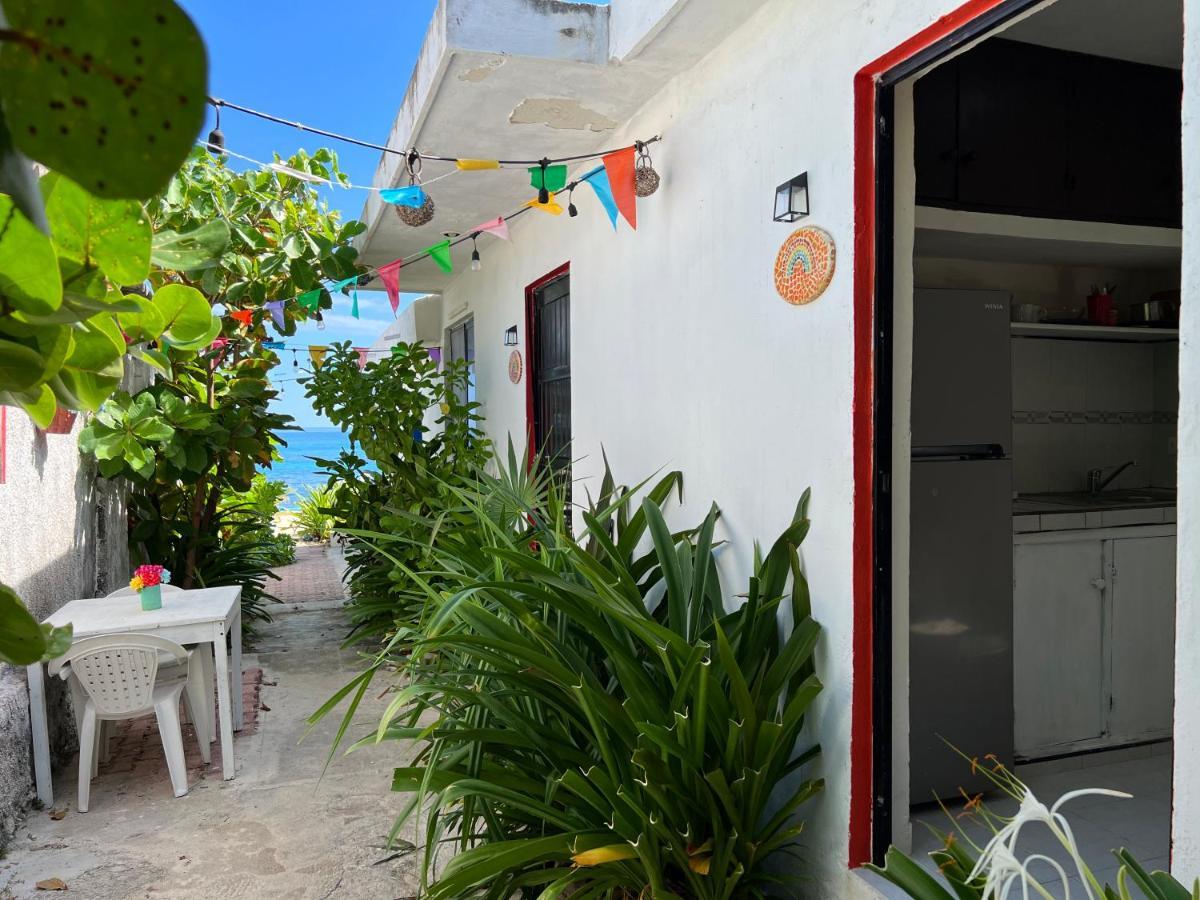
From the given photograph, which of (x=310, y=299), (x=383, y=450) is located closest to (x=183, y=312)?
(x=383, y=450)

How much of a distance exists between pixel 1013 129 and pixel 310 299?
437cm

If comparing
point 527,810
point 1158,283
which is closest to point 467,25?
point 527,810

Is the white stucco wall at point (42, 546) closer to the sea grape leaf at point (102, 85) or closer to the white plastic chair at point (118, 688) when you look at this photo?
the white plastic chair at point (118, 688)

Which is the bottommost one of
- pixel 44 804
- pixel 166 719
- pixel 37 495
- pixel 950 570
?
pixel 44 804

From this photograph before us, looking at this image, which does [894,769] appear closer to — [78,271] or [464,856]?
[464,856]

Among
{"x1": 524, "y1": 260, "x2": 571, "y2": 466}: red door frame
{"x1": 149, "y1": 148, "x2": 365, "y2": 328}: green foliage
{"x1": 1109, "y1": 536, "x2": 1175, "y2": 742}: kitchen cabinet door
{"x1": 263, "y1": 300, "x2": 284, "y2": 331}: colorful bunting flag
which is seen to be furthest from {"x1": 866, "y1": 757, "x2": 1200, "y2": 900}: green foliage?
{"x1": 263, "y1": 300, "x2": 284, "y2": 331}: colorful bunting flag

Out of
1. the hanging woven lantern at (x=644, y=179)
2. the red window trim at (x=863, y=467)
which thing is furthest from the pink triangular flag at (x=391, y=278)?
the red window trim at (x=863, y=467)

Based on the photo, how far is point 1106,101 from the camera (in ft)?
11.4

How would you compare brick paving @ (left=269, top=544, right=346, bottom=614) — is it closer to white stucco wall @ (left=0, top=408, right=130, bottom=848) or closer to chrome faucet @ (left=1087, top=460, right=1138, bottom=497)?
white stucco wall @ (left=0, top=408, right=130, bottom=848)

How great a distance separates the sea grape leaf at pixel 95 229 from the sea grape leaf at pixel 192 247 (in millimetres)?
100

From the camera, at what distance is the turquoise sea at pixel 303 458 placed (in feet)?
23.3

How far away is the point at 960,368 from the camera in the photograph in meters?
3.04

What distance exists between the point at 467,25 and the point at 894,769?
2713mm

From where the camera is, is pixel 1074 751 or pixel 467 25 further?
pixel 1074 751
